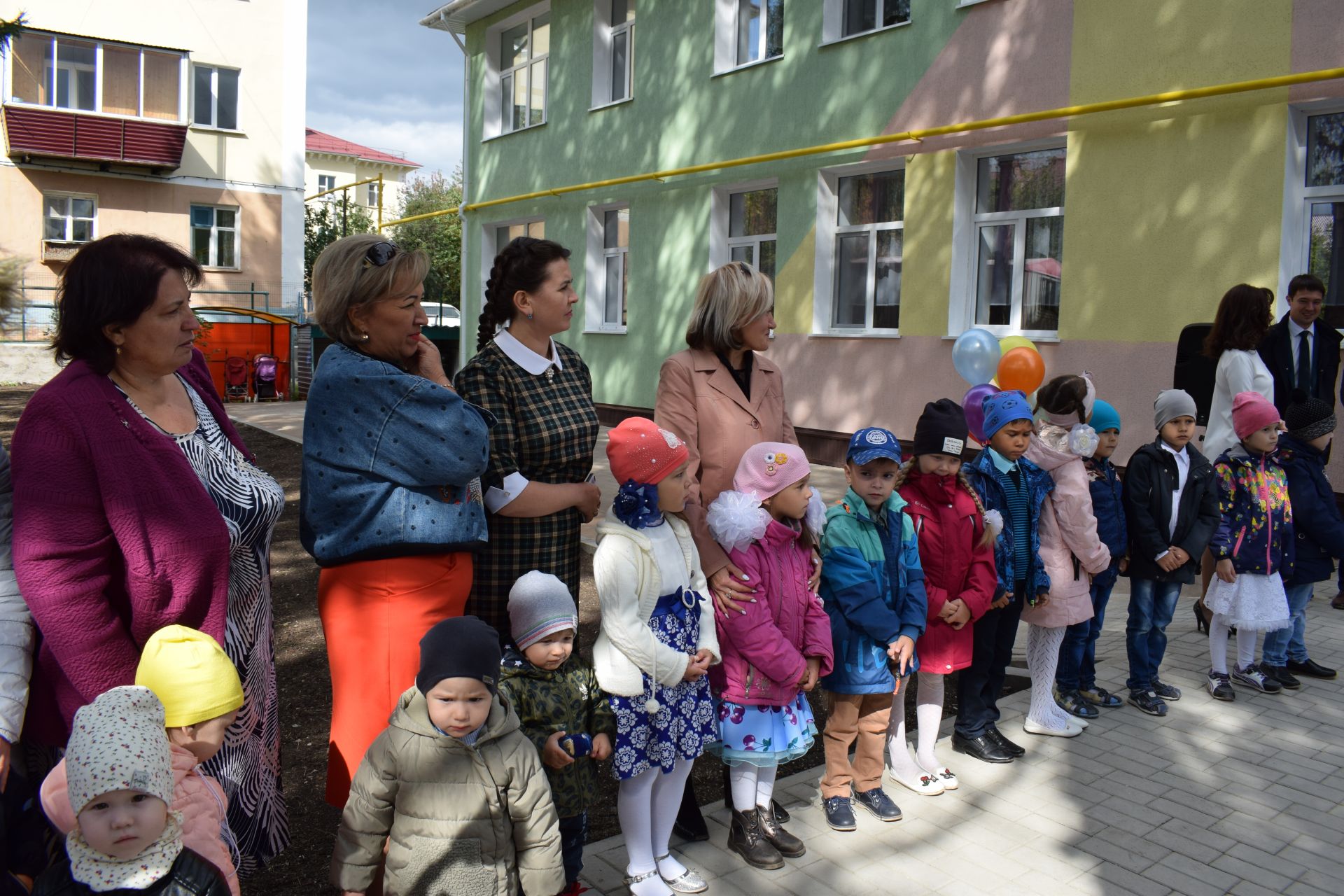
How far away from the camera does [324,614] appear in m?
2.83

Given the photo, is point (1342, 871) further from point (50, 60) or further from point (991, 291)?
point (50, 60)

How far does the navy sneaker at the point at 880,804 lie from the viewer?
382 centimetres

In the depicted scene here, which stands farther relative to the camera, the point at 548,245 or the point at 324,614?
the point at 548,245

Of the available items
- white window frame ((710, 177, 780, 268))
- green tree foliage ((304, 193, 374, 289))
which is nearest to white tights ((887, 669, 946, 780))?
white window frame ((710, 177, 780, 268))

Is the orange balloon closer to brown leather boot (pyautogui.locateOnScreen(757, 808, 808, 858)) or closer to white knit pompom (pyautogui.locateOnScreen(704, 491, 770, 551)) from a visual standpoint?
white knit pompom (pyautogui.locateOnScreen(704, 491, 770, 551))

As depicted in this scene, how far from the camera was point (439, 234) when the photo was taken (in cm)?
4428

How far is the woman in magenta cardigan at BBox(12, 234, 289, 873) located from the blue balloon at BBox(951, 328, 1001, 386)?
5093mm

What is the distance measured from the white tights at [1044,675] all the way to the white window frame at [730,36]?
33.7 feet

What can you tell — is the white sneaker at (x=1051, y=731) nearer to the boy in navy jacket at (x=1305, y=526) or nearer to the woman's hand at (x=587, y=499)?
the boy in navy jacket at (x=1305, y=526)

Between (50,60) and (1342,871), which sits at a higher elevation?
(50,60)

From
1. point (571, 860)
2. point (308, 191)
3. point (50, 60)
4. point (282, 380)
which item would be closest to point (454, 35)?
point (282, 380)

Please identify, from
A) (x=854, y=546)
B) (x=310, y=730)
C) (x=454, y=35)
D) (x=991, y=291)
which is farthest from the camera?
(x=454, y=35)

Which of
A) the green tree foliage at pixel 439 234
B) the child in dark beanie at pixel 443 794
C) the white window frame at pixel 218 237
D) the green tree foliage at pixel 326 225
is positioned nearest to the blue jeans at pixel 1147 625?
the child in dark beanie at pixel 443 794

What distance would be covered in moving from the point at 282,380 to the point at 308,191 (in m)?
38.8
